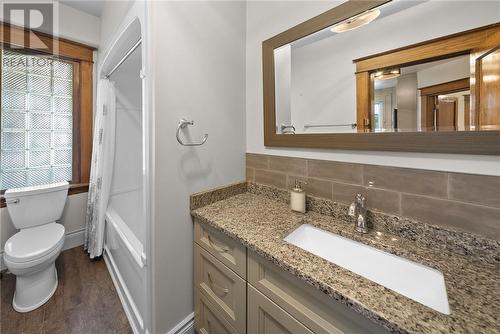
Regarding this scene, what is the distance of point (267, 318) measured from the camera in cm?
79

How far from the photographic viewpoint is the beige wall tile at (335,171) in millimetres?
975

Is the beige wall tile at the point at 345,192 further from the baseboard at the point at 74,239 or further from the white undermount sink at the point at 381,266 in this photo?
the baseboard at the point at 74,239

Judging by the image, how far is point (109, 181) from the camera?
1.99 meters

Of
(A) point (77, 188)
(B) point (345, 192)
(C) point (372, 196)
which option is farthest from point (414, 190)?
(A) point (77, 188)

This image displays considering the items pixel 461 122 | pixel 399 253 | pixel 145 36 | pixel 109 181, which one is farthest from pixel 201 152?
pixel 109 181

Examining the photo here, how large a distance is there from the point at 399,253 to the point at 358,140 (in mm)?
488

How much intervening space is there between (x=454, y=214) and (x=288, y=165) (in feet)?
2.44

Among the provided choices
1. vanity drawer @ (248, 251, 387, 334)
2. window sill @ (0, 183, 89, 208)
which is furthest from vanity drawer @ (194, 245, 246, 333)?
window sill @ (0, 183, 89, 208)

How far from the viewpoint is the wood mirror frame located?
27.0 inches

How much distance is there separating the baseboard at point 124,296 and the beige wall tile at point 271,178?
1.12 meters

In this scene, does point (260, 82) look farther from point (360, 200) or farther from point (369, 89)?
point (360, 200)

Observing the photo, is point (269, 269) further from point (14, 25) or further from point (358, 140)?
point (14, 25)

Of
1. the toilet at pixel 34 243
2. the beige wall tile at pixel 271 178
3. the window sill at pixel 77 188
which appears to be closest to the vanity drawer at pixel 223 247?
the beige wall tile at pixel 271 178

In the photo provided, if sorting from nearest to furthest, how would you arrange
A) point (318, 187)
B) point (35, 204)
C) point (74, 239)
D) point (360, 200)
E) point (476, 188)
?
point (476, 188), point (360, 200), point (318, 187), point (35, 204), point (74, 239)
